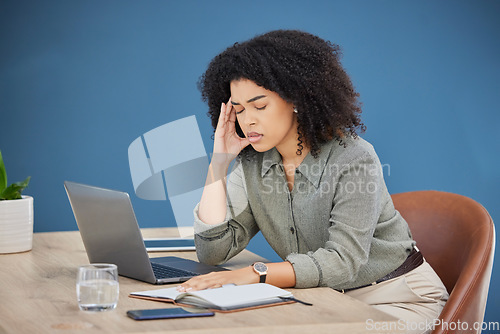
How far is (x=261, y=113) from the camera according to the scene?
63.9 inches

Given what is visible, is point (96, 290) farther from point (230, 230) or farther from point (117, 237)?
point (230, 230)

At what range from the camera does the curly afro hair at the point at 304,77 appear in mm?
1608

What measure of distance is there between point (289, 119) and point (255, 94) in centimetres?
13

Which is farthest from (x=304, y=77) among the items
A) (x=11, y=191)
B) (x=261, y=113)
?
(x=11, y=191)

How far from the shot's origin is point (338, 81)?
1.69 metres

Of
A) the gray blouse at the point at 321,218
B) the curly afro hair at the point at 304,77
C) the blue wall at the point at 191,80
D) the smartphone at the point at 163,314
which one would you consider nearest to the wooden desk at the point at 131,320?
the smartphone at the point at 163,314

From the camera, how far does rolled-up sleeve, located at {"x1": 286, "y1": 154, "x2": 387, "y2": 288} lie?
1380mm

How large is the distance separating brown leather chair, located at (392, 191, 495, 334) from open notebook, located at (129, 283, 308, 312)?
52 centimetres

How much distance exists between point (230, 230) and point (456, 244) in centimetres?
68

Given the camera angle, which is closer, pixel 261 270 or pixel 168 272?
pixel 261 270

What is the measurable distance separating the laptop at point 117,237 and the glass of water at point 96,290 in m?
0.22

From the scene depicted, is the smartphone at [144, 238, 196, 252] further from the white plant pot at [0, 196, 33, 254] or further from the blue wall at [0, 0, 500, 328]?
the blue wall at [0, 0, 500, 328]

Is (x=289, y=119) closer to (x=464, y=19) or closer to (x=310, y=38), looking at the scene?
(x=310, y=38)

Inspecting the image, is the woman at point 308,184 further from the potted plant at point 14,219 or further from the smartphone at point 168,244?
the potted plant at point 14,219
